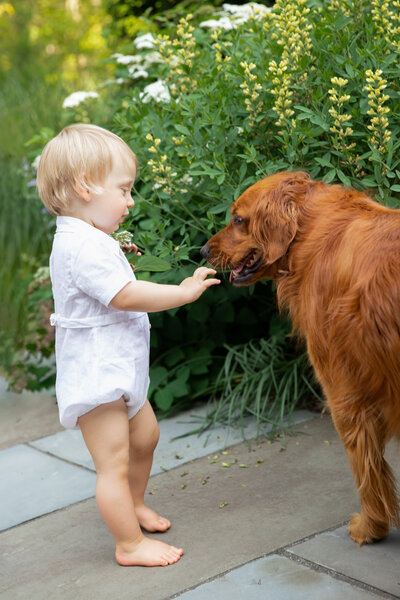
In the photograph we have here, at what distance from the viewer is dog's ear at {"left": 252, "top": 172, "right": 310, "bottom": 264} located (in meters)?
2.67

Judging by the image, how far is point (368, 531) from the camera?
2.64 meters

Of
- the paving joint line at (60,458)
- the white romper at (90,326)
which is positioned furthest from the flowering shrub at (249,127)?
the paving joint line at (60,458)

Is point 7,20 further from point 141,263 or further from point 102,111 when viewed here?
point 141,263

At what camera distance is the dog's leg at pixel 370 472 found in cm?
246

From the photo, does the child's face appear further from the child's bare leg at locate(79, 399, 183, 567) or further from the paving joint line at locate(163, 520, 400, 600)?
the paving joint line at locate(163, 520, 400, 600)

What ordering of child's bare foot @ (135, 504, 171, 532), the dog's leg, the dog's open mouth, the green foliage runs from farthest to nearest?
the green foliage, child's bare foot @ (135, 504, 171, 532), the dog's open mouth, the dog's leg

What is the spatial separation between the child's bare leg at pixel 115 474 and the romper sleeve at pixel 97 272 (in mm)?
431

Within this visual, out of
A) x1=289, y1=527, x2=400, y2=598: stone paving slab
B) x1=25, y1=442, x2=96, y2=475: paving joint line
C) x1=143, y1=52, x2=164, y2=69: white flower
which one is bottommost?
x1=25, y1=442, x2=96, y2=475: paving joint line

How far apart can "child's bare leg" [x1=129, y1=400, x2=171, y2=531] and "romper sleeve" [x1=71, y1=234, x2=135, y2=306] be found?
566mm

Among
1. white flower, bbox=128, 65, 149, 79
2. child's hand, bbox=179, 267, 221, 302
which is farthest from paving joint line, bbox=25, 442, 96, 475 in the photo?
white flower, bbox=128, 65, 149, 79

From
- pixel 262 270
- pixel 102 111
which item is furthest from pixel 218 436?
pixel 102 111

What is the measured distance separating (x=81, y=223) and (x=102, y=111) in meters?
3.34

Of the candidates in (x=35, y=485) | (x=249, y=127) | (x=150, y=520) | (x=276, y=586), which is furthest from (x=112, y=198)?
(x=35, y=485)

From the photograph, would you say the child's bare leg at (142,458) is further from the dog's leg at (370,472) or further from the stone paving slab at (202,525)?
the dog's leg at (370,472)
